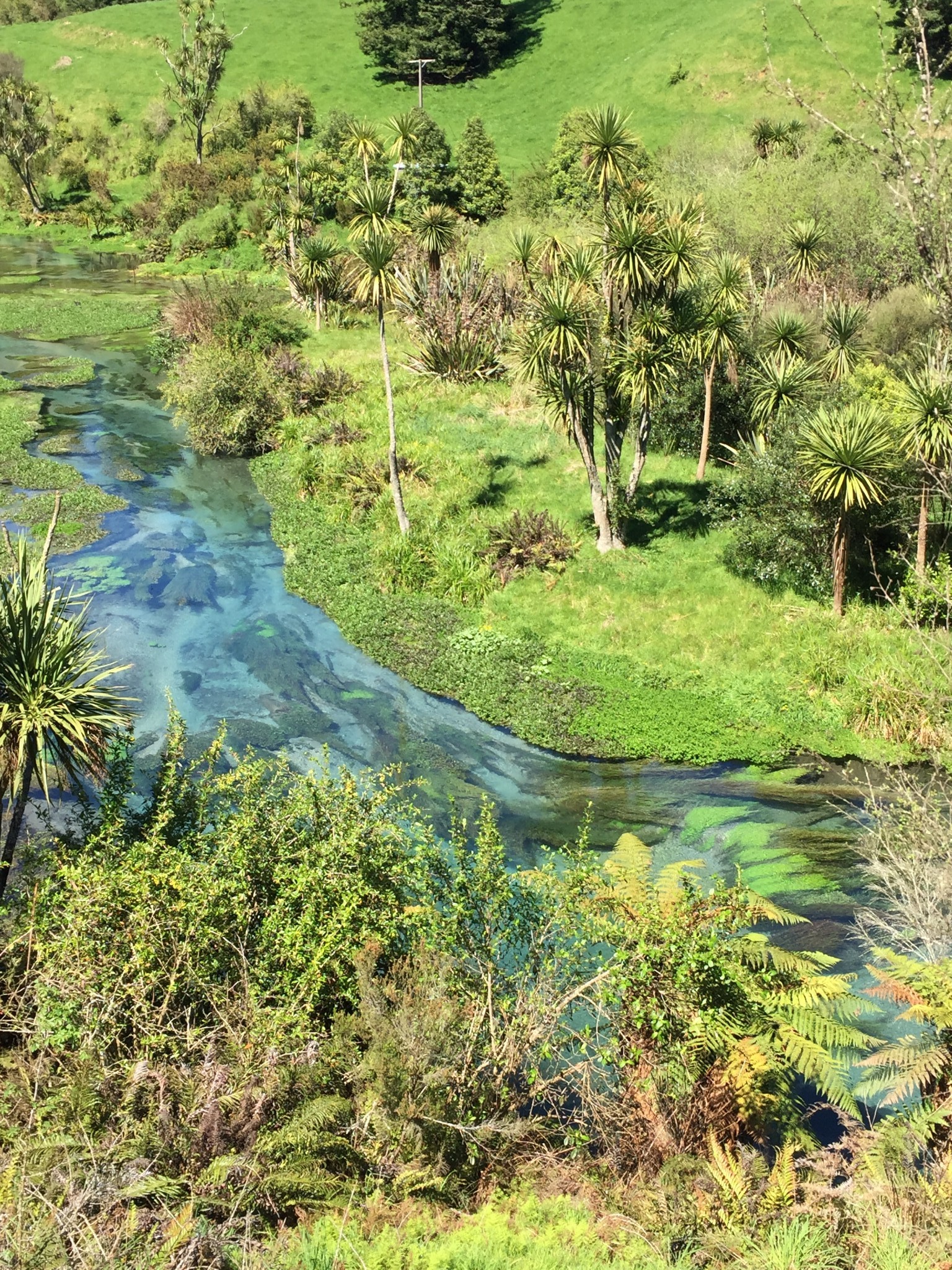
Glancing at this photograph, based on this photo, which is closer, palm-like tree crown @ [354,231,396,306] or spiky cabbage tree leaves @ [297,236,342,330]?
palm-like tree crown @ [354,231,396,306]

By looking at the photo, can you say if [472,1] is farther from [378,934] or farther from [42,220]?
[378,934]

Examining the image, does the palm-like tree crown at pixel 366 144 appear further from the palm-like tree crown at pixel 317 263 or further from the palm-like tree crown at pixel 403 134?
the palm-like tree crown at pixel 317 263

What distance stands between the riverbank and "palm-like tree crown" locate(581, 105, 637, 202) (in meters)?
8.23

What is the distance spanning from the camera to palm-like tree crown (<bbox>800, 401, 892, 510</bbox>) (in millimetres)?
19297

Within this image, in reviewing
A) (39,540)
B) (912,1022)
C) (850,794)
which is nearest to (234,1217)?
(912,1022)

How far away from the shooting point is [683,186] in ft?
139

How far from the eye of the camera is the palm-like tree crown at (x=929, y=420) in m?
18.4

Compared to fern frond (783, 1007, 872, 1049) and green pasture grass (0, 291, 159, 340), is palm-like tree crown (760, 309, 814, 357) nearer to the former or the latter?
fern frond (783, 1007, 872, 1049)

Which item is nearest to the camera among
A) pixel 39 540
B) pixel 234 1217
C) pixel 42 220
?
pixel 234 1217

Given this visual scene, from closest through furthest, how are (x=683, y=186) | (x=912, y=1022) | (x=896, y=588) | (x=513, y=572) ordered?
1. (x=912, y=1022)
2. (x=896, y=588)
3. (x=513, y=572)
4. (x=683, y=186)

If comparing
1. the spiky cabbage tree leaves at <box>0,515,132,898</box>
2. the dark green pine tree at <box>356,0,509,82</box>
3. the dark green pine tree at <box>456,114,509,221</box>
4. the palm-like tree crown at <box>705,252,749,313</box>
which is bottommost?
the spiky cabbage tree leaves at <box>0,515,132,898</box>

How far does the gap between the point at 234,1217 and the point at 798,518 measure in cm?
1804

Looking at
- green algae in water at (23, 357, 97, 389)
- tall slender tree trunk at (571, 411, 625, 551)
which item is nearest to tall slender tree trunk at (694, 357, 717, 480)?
tall slender tree trunk at (571, 411, 625, 551)

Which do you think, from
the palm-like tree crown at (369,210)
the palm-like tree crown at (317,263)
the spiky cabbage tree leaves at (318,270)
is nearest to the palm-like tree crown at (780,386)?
the palm-like tree crown at (369,210)
